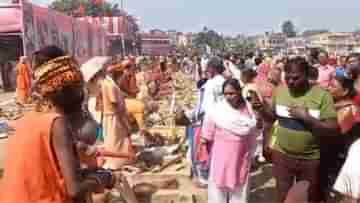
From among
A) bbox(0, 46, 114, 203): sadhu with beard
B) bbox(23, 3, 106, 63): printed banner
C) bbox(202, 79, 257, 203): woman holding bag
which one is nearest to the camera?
bbox(0, 46, 114, 203): sadhu with beard

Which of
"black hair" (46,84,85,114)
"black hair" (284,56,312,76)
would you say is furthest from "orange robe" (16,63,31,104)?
"black hair" (46,84,85,114)

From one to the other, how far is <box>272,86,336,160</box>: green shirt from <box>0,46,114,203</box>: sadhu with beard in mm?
2242

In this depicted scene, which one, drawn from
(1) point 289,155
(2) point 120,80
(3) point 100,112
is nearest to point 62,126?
(1) point 289,155

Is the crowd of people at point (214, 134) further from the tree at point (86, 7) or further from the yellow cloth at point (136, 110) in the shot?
the tree at point (86, 7)

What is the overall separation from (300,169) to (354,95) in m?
1.32

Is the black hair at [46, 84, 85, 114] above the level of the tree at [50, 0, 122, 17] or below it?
below

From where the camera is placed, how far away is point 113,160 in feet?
20.4

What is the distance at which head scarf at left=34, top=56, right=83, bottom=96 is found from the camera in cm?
216

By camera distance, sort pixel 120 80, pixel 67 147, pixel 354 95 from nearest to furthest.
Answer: pixel 67 147
pixel 354 95
pixel 120 80

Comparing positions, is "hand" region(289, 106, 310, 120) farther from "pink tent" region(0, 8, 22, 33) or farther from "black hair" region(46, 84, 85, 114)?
"pink tent" region(0, 8, 22, 33)

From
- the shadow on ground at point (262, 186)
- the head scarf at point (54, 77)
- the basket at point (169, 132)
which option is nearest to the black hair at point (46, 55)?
the head scarf at point (54, 77)

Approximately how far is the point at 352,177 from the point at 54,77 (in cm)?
159

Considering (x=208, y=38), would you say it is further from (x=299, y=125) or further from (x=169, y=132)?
(x=299, y=125)

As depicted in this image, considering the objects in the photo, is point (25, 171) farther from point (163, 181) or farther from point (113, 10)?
point (113, 10)
